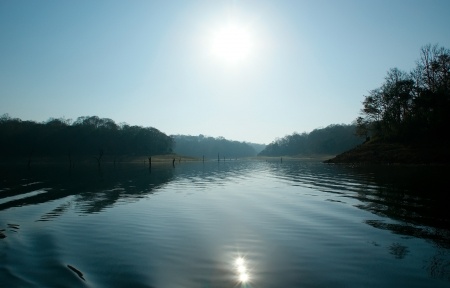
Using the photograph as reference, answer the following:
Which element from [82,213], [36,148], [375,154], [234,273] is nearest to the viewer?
[234,273]

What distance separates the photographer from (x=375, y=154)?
244 ft

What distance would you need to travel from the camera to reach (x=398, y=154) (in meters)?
68.0

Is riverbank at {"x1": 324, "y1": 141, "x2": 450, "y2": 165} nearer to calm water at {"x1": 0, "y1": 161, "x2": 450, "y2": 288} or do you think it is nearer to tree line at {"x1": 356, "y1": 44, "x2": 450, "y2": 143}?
tree line at {"x1": 356, "y1": 44, "x2": 450, "y2": 143}

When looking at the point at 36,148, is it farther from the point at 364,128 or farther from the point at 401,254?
the point at 401,254

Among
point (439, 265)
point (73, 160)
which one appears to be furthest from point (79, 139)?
point (439, 265)

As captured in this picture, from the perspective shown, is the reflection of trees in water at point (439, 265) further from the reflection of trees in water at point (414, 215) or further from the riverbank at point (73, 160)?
the riverbank at point (73, 160)

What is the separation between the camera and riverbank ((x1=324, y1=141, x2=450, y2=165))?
6059cm

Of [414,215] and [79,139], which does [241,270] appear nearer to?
[414,215]

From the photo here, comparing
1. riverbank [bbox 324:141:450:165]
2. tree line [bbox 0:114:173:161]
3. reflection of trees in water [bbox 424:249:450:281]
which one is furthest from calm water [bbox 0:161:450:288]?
tree line [bbox 0:114:173:161]

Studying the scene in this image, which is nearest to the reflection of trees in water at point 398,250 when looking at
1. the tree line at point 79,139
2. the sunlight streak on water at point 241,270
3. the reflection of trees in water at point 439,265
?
the reflection of trees in water at point 439,265

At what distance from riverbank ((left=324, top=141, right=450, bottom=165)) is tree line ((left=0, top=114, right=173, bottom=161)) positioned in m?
88.3

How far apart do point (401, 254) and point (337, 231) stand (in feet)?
11.2

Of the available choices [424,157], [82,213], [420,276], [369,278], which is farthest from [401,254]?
[424,157]

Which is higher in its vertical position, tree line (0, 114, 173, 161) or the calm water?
tree line (0, 114, 173, 161)
